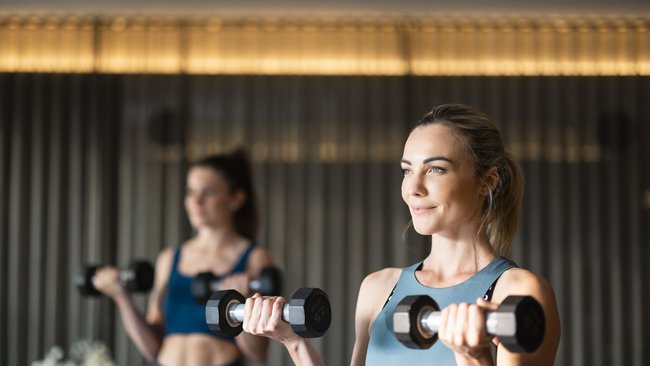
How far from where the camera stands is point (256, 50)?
16.2 ft

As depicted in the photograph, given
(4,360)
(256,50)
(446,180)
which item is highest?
(256,50)

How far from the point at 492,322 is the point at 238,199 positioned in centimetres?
216

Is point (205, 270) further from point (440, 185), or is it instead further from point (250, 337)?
point (440, 185)

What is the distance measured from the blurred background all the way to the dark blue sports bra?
55.1 inches

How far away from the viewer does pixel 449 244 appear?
6.26ft

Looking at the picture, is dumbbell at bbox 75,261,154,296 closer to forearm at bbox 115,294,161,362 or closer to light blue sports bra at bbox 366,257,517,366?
forearm at bbox 115,294,161,362

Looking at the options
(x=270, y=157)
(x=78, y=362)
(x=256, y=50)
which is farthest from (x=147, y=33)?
(x=78, y=362)

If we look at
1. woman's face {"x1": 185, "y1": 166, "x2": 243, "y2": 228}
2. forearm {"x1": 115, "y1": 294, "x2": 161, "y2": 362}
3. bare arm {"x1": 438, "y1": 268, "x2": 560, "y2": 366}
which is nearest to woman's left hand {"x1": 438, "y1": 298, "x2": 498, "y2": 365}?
bare arm {"x1": 438, "y1": 268, "x2": 560, "y2": 366}

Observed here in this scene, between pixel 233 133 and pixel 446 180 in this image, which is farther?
pixel 233 133

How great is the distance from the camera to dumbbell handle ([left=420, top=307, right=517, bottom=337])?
137cm

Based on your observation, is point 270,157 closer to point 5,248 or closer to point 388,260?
point 388,260

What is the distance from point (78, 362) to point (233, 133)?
1.38 meters

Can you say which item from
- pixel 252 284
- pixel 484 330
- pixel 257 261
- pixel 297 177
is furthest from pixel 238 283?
pixel 484 330

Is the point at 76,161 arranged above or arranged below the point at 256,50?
below
